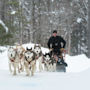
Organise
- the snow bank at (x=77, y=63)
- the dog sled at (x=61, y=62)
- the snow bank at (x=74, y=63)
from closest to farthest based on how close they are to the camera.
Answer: the dog sled at (x=61, y=62) < the snow bank at (x=74, y=63) < the snow bank at (x=77, y=63)

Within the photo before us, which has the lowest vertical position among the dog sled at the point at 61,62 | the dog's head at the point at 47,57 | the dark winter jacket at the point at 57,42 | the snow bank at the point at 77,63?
the snow bank at the point at 77,63

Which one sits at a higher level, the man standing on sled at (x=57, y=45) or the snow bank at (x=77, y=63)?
the man standing on sled at (x=57, y=45)

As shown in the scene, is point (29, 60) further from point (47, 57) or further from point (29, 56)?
point (47, 57)

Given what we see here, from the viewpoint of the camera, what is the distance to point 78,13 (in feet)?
113

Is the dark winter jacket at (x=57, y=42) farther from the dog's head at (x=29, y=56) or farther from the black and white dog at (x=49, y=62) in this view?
the dog's head at (x=29, y=56)

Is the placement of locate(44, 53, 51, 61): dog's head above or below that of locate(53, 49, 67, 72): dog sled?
above

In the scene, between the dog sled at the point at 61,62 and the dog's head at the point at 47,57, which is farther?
the dog sled at the point at 61,62

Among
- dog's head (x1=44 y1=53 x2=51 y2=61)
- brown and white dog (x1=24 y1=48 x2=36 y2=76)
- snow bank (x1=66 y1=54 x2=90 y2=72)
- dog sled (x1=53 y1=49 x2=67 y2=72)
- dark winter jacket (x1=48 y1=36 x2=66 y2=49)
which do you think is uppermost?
dark winter jacket (x1=48 y1=36 x2=66 y2=49)

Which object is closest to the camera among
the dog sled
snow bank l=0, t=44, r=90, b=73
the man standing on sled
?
the man standing on sled

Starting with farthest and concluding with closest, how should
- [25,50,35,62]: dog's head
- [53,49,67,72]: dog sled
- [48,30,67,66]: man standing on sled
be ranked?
[53,49,67,72]: dog sled → [48,30,67,66]: man standing on sled → [25,50,35,62]: dog's head

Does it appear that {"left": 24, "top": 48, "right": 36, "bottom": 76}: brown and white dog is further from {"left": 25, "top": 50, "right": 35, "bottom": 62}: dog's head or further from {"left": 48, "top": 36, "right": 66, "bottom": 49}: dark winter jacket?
{"left": 48, "top": 36, "right": 66, "bottom": 49}: dark winter jacket

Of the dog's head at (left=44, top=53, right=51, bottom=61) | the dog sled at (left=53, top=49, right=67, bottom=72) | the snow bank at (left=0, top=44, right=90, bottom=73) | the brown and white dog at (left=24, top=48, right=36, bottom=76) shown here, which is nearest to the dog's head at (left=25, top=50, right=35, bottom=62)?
the brown and white dog at (left=24, top=48, right=36, bottom=76)

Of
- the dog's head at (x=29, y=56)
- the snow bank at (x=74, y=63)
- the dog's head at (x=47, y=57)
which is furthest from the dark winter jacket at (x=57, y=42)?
the snow bank at (x=74, y=63)

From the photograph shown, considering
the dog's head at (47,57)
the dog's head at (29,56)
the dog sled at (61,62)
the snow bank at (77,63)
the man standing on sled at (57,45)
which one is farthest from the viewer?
the snow bank at (77,63)
